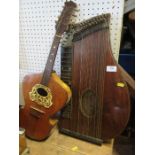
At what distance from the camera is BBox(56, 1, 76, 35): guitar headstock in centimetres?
80

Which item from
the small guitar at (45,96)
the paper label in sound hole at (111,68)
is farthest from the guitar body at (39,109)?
the paper label in sound hole at (111,68)

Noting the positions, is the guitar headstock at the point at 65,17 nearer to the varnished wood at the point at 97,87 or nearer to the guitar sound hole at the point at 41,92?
the varnished wood at the point at 97,87

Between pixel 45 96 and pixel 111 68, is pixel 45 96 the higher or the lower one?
the lower one

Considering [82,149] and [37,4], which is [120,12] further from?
[82,149]

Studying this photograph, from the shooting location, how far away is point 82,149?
771mm

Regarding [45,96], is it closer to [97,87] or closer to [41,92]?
[41,92]

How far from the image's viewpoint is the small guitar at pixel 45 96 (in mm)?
790

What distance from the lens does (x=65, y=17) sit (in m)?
0.81

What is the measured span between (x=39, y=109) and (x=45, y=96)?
3.4 inches

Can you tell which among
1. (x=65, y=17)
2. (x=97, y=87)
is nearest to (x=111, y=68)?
(x=97, y=87)

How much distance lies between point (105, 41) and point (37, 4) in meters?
0.52

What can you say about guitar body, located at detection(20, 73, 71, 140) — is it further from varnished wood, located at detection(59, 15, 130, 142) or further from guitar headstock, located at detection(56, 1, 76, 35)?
guitar headstock, located at detection(56, 1, 76, 35)
